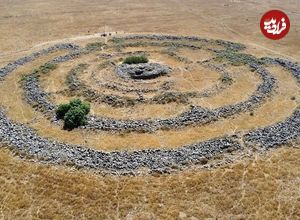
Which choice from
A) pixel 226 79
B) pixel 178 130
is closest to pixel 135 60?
pixel 226 79

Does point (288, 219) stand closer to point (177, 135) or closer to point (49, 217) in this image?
point (177, 135)

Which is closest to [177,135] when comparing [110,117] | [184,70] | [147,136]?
[147,136]

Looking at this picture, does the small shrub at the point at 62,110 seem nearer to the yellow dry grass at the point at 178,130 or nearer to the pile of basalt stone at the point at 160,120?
the yellow dry grass at the point at 178,130

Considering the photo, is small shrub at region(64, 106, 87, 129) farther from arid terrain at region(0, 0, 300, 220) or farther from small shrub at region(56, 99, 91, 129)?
arid terrain at region(0, 0, 300, 220)

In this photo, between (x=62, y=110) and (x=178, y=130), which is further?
(x=62, y=110)

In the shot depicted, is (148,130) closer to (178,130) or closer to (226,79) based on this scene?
(178,130)
